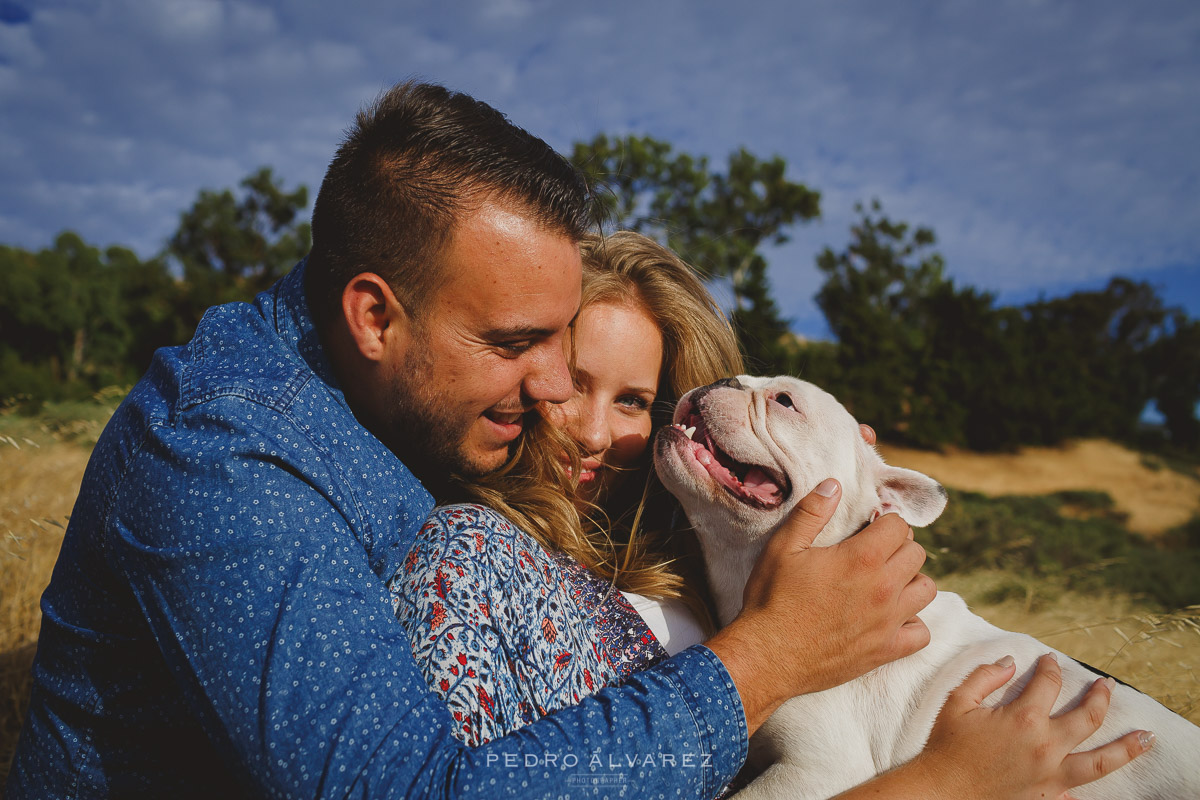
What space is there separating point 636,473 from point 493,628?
163 cm

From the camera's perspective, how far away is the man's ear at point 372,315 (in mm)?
2186

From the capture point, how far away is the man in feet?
4.59

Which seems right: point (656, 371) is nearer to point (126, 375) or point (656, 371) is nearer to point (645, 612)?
point (645, 612)

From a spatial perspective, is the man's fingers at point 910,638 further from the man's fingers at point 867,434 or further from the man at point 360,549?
the man's fingers at point 867,434

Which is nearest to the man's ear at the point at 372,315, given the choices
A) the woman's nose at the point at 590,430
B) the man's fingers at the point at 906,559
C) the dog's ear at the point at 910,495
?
the woman's nose at the point at 590,430

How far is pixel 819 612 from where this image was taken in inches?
74.8

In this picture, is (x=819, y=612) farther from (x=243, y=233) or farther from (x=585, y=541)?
(x=243, y=233)

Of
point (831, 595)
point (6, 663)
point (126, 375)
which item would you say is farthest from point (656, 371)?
point (126, 375)

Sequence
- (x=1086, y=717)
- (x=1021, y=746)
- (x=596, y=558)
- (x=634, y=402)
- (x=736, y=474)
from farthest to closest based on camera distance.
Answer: (x=634, y=402)
(x=736, y=474)
(x=596, y=558)
(x=1086, y=717)
(x=1021, y=746)

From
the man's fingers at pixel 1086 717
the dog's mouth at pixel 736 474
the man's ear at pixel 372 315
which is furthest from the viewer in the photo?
the dog's mouth at pixel 736 474

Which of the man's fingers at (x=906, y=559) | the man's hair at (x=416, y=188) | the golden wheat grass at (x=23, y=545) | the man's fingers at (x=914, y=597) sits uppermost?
the man's hair at (x=416, y=188)

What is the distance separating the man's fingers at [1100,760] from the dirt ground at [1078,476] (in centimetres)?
2194

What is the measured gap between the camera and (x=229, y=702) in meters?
1.40

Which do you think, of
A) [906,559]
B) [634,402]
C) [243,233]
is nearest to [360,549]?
[906,559]
